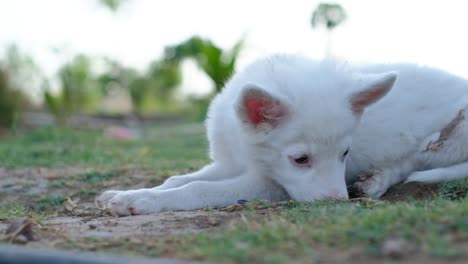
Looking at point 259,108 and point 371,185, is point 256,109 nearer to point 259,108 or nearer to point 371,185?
point 259,108

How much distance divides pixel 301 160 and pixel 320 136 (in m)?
0.21

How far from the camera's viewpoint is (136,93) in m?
24.3

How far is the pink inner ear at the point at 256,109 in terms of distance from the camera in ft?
12.2

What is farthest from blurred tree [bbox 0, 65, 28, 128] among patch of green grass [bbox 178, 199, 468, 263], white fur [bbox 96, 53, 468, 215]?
patch of green grass [bbox 178, 199, 468, 263]

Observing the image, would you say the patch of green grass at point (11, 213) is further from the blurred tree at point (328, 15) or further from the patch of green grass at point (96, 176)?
the blurred tree at point (328, 15)

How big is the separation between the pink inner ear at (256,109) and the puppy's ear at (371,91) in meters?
0.54

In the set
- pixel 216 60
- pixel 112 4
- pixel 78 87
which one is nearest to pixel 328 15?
pixel 216 60

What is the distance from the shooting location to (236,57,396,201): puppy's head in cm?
368

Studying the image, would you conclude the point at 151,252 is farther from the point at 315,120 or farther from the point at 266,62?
the point at 266,62

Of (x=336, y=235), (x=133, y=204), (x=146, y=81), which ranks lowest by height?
(x=336, y=235)

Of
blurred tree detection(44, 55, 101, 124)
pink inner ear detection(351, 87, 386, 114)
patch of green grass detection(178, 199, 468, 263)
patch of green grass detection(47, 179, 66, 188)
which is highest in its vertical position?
blurred tree detection(44, 55, 101, 124)

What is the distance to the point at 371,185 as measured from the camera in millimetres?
4035

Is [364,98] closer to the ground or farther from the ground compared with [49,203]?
farther from the ground

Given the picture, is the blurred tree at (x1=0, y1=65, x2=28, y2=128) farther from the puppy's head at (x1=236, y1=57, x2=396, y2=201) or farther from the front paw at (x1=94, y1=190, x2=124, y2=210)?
the puppy's head at (x1=236, y1=57, x2=396, y2=201)
